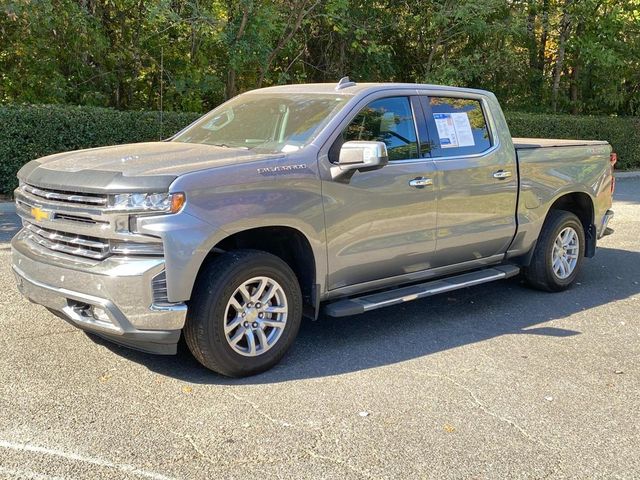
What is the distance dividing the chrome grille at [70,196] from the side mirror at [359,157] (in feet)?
5.07

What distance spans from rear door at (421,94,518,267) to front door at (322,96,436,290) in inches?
5.6

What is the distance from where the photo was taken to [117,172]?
13.1ft

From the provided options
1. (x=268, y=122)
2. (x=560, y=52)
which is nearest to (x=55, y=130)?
(x=268, y=122)

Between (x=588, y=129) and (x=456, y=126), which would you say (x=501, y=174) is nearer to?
(x=456, y=126)

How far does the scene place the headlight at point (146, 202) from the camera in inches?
152

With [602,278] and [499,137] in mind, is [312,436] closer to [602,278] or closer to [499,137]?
[499,137]

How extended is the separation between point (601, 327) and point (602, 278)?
180 centimetres

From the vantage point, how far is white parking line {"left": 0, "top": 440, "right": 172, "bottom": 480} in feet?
10.4

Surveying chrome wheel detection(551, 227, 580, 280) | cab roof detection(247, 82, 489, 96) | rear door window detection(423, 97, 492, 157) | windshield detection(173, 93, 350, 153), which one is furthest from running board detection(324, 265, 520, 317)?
cab roof detection(247, 82, 489, 96)

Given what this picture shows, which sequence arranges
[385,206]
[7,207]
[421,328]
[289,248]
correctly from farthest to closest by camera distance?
[7,207], [421,328], [385,206], [289,248]

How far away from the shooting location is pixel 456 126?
5.66 metres

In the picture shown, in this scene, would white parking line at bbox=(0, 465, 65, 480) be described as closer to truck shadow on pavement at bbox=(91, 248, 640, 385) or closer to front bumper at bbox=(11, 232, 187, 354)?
front bumper at bbox=(11, 232, 187, 354)

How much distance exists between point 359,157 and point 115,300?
1.81m

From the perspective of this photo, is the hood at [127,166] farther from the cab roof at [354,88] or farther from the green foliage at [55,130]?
the green foliage at [55,130]
